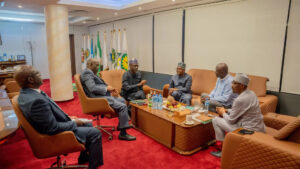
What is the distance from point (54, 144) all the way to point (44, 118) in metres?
0.32

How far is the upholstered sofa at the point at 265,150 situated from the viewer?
1.65m

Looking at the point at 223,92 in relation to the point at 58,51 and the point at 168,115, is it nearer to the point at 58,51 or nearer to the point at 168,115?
the point at 168,115

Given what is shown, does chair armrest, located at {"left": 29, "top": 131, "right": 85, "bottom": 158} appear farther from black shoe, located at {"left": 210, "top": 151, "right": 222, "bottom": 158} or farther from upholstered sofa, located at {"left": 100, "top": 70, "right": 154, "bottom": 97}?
upholstered sofa, located at {"left": 100, "top": 70, "right": 154, "bottom": 97}

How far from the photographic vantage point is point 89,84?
317 centimetres

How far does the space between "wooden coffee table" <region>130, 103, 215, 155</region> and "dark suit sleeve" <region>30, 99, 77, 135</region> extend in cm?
150

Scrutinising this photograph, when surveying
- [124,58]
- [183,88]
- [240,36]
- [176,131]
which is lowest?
[176,131]

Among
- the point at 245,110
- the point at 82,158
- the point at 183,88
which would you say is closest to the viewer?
the point at 245,110

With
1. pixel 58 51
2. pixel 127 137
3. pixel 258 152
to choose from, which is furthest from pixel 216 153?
pixel 58 51

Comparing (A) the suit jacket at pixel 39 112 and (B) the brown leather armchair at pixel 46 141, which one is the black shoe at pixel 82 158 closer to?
(B) the brown leather armchair at pixel 46 141

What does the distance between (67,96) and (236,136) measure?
512 cm

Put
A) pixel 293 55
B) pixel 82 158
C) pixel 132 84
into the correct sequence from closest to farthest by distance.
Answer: pixel 82 158
pixel 293 55
pixel 132 84

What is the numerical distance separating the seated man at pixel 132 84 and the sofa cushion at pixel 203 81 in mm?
1292

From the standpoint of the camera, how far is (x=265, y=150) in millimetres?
1764

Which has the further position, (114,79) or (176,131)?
(114,79)
